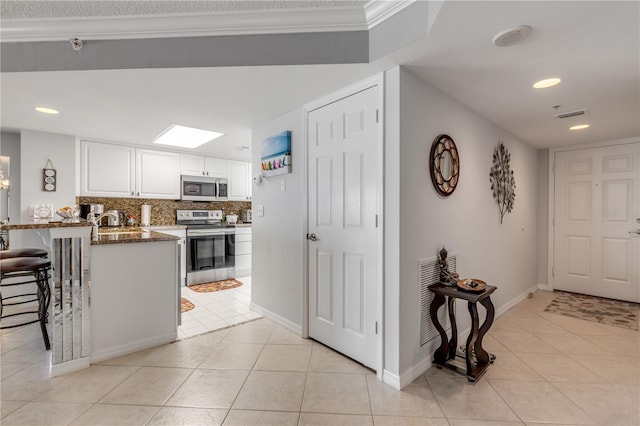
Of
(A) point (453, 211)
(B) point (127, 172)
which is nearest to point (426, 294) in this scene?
(A) point (453, 211)

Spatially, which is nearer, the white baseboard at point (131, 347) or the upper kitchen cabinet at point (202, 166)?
the white baseboard at point (131, 347)

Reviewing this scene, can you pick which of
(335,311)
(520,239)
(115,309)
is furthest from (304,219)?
(520,239)

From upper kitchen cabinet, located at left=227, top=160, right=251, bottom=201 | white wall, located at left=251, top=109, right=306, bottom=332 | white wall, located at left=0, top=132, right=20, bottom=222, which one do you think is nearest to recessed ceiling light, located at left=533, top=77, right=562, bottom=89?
white wall, located at left=251, top=109, right=306, bottom=332

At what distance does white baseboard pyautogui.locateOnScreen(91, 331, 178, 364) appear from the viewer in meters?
2.22

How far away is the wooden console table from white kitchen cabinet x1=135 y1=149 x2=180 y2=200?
4.13 meters

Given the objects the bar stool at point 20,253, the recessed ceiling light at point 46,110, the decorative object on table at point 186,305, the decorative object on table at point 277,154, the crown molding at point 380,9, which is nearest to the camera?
the crown molding at point 380,9

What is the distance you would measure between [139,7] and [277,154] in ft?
4.93

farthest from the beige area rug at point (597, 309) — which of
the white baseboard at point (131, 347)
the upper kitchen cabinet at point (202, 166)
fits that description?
the upper kitchen cabinet at point (202, 166)

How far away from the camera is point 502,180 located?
127 inches

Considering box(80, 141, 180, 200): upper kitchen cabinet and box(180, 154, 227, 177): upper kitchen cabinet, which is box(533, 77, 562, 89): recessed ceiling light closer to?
box(180, 154, 227, 177): upper kitchen cabinet

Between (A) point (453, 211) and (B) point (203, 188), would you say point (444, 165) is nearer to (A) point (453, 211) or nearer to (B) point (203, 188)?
(A) point (453, 211)

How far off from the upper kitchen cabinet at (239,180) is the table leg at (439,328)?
4.00m

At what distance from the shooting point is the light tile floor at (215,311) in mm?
2871

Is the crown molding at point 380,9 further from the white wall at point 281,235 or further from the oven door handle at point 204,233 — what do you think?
the oven door handle at point 204,233
